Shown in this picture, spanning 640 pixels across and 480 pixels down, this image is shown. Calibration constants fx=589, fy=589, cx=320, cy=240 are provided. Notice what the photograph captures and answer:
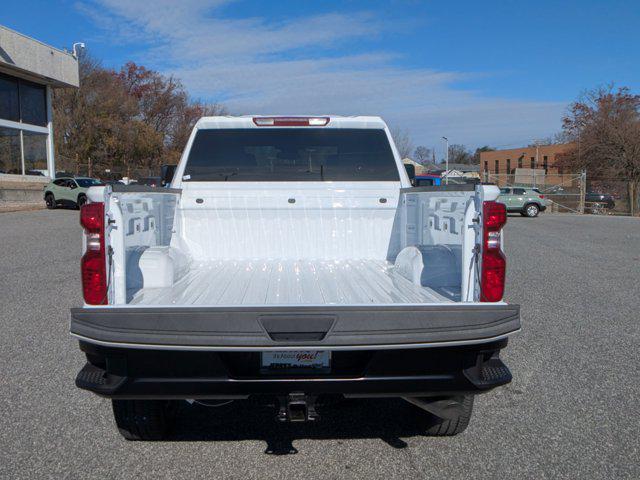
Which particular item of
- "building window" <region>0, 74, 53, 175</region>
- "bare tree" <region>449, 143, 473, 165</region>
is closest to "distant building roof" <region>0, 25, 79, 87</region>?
"building window" <region>0, 74, 53, 175</region>

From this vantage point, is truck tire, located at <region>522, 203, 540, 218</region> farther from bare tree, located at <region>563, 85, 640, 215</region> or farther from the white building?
the white building

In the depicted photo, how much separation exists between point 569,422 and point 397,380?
1777 millimetres

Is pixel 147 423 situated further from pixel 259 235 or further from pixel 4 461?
pixel 259 235

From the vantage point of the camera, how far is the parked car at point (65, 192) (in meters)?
26.9

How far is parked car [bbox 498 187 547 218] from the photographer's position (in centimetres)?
3043

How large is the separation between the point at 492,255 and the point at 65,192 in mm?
27103

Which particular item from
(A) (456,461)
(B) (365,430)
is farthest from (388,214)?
(A) (456,461)

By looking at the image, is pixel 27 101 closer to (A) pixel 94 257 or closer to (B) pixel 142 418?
(B) pixel 142 418

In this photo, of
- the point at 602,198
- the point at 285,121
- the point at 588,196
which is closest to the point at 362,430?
the point at 285,121

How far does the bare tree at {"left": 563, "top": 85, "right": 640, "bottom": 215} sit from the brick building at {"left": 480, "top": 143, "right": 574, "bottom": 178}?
20.7ft

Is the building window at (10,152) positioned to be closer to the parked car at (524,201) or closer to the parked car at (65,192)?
the parked car at (65,192)

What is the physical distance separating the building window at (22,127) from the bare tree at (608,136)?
110ft

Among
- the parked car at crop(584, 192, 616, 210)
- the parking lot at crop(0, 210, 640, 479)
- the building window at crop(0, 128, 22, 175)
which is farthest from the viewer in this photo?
the parked car at crop(584, 192, 616, 210)

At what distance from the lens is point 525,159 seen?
74062 mm
